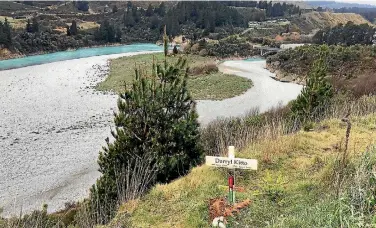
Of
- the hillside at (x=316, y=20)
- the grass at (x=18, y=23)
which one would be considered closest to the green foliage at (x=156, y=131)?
the grass at (x=18, y=23)

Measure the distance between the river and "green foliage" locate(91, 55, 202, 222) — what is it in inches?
112

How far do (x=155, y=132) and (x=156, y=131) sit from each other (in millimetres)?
42

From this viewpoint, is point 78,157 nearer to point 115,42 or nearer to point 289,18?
point 115,42

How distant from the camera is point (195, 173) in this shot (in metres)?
8.95

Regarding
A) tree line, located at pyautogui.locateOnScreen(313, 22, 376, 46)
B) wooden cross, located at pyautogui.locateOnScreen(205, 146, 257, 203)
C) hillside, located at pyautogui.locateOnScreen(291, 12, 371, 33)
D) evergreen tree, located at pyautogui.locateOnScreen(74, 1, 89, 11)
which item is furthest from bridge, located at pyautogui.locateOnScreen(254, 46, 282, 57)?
evergreen tree, located at pyautogui.locateOnScreen(74, 1, 89, 11)

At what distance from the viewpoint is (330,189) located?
677 cm

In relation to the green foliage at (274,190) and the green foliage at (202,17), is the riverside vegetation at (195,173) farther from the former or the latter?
the green foliage at (202,17)

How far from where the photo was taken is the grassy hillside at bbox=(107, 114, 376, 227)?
5.40m

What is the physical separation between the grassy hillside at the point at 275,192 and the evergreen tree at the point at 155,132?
50.6 inches

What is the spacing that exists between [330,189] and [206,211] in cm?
219

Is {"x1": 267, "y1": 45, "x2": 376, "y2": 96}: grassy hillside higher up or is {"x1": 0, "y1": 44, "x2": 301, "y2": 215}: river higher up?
{"x1": 267, "y1": 45, "x2": 376, "y2": 96}: grassy hillside

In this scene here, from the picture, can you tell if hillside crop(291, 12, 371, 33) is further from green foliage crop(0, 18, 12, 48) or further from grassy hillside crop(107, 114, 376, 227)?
grassy hillside crop(107, 114, 376, 227)

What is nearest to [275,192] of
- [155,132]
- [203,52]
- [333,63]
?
[155,132]

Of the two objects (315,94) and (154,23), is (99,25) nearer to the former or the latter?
(154,23)
